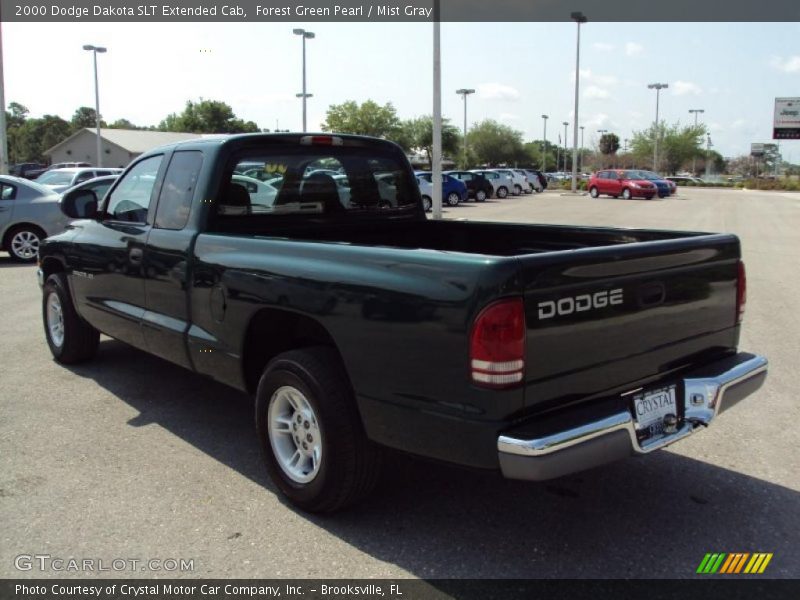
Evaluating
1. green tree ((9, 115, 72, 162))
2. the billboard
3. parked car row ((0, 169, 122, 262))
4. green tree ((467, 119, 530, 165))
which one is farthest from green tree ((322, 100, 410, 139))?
parked car row ((0, 169, 122, 262))

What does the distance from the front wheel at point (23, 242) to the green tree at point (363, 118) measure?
206 ft

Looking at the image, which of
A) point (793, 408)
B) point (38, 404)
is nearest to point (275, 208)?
point (38, 404)

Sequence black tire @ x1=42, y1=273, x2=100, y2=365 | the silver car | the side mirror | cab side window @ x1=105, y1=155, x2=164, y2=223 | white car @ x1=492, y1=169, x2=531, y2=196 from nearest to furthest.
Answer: cab side window @ x1=105, y1=155, x2=164, y2=223 < the side mirror < black tire @ x1=42, y1=273, x2=100, y2=365 < the silver car < white car @ x1=492, y1=169, x2=531, y2=196

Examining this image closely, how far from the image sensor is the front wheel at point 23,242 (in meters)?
13.1

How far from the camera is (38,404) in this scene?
5.25 m

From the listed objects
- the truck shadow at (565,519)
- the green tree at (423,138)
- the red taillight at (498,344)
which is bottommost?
the truck shadow at (565,519)

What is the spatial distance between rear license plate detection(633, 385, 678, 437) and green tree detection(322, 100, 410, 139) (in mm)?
73006

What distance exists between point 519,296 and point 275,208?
8.03 ft

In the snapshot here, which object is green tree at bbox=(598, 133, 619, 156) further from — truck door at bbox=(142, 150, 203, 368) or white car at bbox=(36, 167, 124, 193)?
truck door at bbox=(142, 150, 203, 368)

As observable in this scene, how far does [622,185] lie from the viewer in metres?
39.5

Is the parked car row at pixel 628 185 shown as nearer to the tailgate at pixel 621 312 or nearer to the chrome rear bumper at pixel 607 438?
the tailgate at pixel 621 312

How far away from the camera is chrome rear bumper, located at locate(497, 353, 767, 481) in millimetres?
2734

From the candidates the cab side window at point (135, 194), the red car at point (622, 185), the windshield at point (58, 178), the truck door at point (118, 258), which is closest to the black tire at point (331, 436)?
the truck door at point (118, 258)

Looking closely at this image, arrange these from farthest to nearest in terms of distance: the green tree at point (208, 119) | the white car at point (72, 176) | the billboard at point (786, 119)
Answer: the green tree at point (208, 119) → the billboard at point (786, 119) → the white car at point (72, 176)
